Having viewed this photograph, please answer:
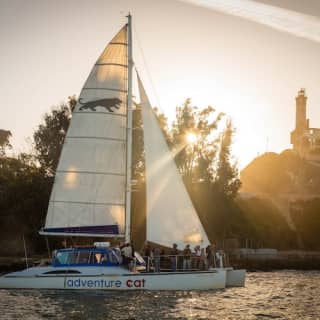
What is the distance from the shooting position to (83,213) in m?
31.7

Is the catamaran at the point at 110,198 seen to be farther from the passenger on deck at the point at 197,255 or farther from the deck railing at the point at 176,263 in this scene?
the deck railing at the point at 176,263

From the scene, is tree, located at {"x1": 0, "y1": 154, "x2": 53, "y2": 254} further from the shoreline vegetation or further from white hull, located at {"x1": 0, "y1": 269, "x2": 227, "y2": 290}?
white hull, located at {"x1": 0, "y1": 269, "x2": 227, "y2": 290}

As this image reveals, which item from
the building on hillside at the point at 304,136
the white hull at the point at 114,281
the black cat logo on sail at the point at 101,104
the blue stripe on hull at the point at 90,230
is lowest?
the white hull at the point at 114,281

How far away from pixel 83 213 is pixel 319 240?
46.7 m

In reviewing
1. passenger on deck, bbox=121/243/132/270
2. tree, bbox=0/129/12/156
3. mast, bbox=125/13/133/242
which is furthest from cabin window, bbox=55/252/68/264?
tree, bbox=0/129/12/156

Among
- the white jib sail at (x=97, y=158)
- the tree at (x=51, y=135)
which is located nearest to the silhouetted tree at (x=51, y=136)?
the tree at (x=51, y=135)

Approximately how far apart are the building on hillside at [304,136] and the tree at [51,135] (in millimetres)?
49233

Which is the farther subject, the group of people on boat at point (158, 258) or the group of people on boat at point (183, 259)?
the group of people on boat at point (183, 259)

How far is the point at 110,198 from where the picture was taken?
31859 mm

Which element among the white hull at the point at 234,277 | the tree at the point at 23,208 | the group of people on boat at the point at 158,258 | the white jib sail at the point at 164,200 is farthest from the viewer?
the tree at the point at 23,208

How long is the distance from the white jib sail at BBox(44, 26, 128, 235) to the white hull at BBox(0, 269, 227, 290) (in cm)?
277

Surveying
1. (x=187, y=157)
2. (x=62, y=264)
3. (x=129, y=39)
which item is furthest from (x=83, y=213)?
(x=187, y=157)

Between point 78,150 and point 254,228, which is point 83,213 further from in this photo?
point 254,228

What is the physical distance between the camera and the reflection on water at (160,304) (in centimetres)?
2447
